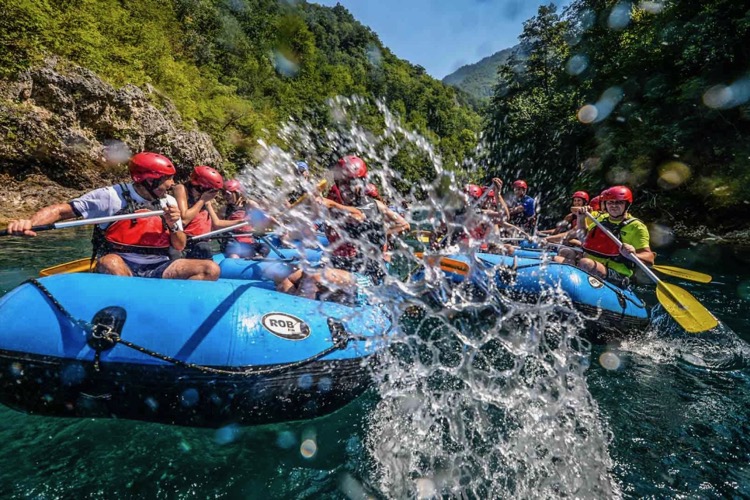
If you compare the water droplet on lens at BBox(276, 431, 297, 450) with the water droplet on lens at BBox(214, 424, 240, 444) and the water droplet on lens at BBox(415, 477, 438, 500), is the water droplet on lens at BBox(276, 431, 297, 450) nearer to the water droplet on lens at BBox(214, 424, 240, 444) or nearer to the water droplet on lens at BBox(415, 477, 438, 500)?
the water droplet on lens at BBox(214, 424, 240, 444)

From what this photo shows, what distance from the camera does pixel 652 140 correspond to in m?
15.5

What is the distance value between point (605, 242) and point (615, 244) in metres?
0.21

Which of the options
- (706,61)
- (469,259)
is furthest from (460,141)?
(469,259)

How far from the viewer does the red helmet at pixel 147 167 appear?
12.1 ft

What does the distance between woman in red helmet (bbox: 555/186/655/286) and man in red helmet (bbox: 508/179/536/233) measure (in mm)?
3288

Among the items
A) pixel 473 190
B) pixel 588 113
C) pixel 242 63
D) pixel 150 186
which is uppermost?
pixel 242 63

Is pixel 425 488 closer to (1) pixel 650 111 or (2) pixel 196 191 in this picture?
(2) pixel 196 191

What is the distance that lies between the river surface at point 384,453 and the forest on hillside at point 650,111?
12790 mm

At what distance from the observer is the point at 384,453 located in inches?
119

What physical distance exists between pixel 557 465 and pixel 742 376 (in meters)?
3.20

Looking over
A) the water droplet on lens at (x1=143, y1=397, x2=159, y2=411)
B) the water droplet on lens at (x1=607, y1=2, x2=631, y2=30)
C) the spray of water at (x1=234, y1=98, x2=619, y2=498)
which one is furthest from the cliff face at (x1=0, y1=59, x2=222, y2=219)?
the water droplet on lens at (x1=607, y1=2, x2=631, y2=30)

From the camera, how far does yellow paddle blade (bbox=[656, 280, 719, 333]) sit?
505 cm

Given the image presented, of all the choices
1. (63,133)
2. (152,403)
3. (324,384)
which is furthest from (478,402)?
(63,133)

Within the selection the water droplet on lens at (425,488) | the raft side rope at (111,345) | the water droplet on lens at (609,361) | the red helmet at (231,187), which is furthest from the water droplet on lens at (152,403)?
the red helmet at (231,187)
